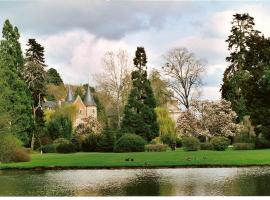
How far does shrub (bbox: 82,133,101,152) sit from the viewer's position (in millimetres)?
43062

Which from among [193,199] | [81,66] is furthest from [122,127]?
[193,199]

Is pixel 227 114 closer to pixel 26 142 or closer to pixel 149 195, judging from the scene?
pixel 26 142

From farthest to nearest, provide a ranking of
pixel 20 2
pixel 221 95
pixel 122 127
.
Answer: pixel 221 95 → pixel 122 127 → pixel 20 2

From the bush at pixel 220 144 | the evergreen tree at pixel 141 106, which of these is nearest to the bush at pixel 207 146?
the bush at pixel 220 144

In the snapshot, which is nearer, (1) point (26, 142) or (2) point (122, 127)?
(1) point (26, 142)

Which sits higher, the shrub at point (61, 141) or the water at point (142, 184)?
the shrub at point (61, 141)

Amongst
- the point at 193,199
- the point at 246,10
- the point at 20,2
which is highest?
the point at 246,10

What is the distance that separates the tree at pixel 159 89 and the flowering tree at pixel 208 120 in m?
2.81

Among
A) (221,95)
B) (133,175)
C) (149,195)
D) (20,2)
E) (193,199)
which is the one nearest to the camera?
(193,199)

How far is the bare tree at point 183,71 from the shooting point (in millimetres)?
47375

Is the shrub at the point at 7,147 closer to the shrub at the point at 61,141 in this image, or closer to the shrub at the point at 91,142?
the shrub at the point at 61,141

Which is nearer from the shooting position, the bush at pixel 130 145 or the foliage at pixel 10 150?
the foliage at pixel 10 150

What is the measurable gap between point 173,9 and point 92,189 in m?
20.6

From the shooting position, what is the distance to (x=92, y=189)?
18.2 m
